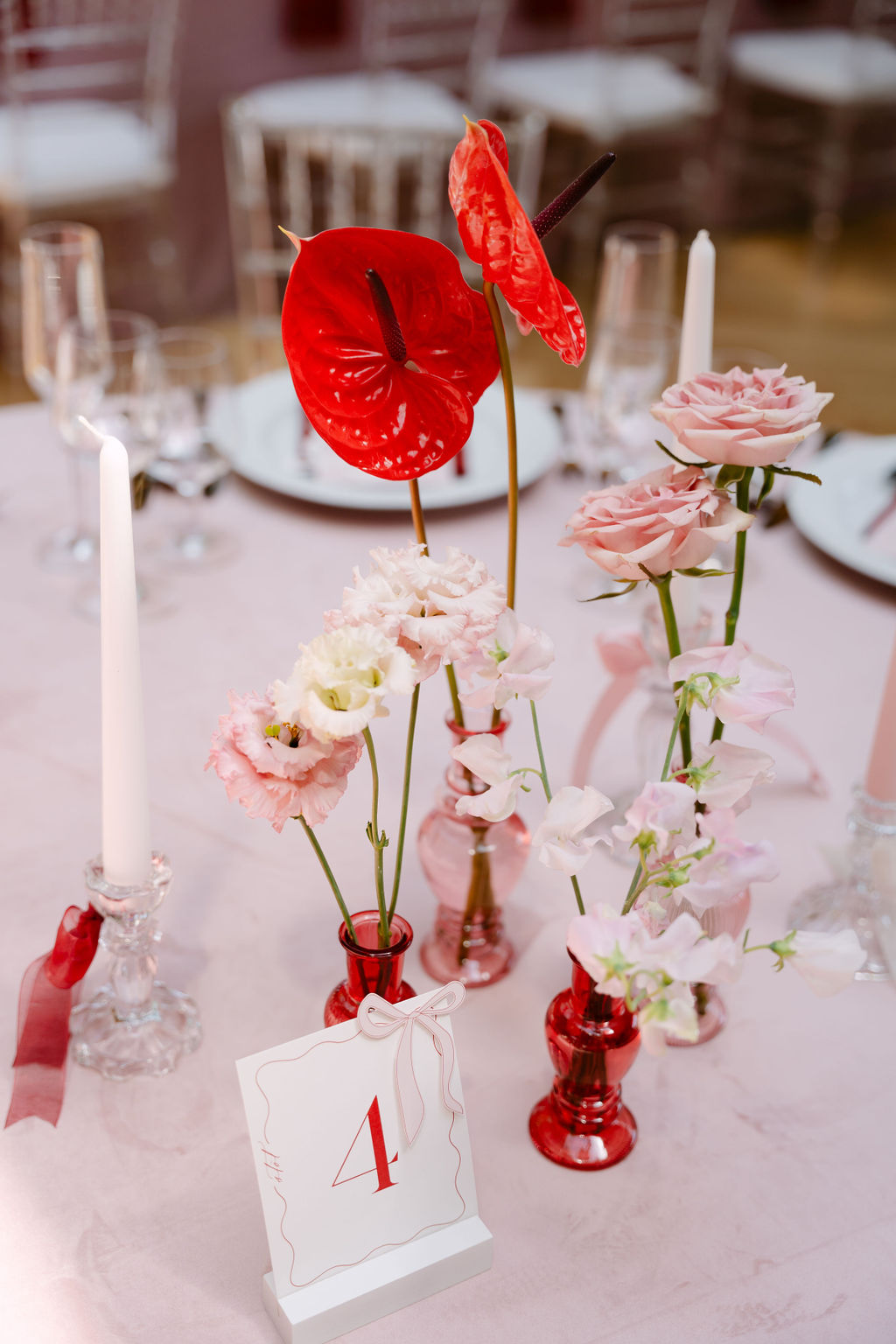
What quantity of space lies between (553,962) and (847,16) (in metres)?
4.14

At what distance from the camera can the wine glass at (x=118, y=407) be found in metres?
1.19

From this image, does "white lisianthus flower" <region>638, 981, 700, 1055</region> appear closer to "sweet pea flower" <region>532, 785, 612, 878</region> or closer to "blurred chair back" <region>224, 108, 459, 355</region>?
"sweet pea flower" <region>532, 785, 612, 878</region>

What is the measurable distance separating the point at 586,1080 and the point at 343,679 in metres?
0.28

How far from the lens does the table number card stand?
23.1 inches

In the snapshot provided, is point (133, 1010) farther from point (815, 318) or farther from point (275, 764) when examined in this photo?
point (815, 318)

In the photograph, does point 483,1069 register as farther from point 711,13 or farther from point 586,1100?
point 711,13

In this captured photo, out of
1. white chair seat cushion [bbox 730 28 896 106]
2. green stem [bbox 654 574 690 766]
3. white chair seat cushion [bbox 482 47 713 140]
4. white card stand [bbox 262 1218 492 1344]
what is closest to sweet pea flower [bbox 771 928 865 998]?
green stem [bbox 654 574 690 766]

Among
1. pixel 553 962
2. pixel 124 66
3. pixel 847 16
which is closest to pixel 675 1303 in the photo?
pixel 553 962

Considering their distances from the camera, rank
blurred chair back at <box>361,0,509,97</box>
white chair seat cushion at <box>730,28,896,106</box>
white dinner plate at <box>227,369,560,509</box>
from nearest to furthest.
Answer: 1. white dinner plate at <box>227,369,560,509</box>
2. blurred chair back at <box>361,0,509,97</box>
3. white chair seat cushion at <box>730,28,896,106</box>

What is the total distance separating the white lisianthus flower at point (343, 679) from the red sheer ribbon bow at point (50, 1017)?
0.26 m

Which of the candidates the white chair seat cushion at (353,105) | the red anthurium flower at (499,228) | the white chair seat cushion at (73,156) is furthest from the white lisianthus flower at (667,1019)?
the white chair seat cushion at (353,105)

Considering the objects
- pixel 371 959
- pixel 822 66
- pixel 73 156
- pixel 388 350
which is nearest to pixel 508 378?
pixel 388 350

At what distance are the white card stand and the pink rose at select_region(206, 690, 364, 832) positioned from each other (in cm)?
21

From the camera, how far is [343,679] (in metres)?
0.51
